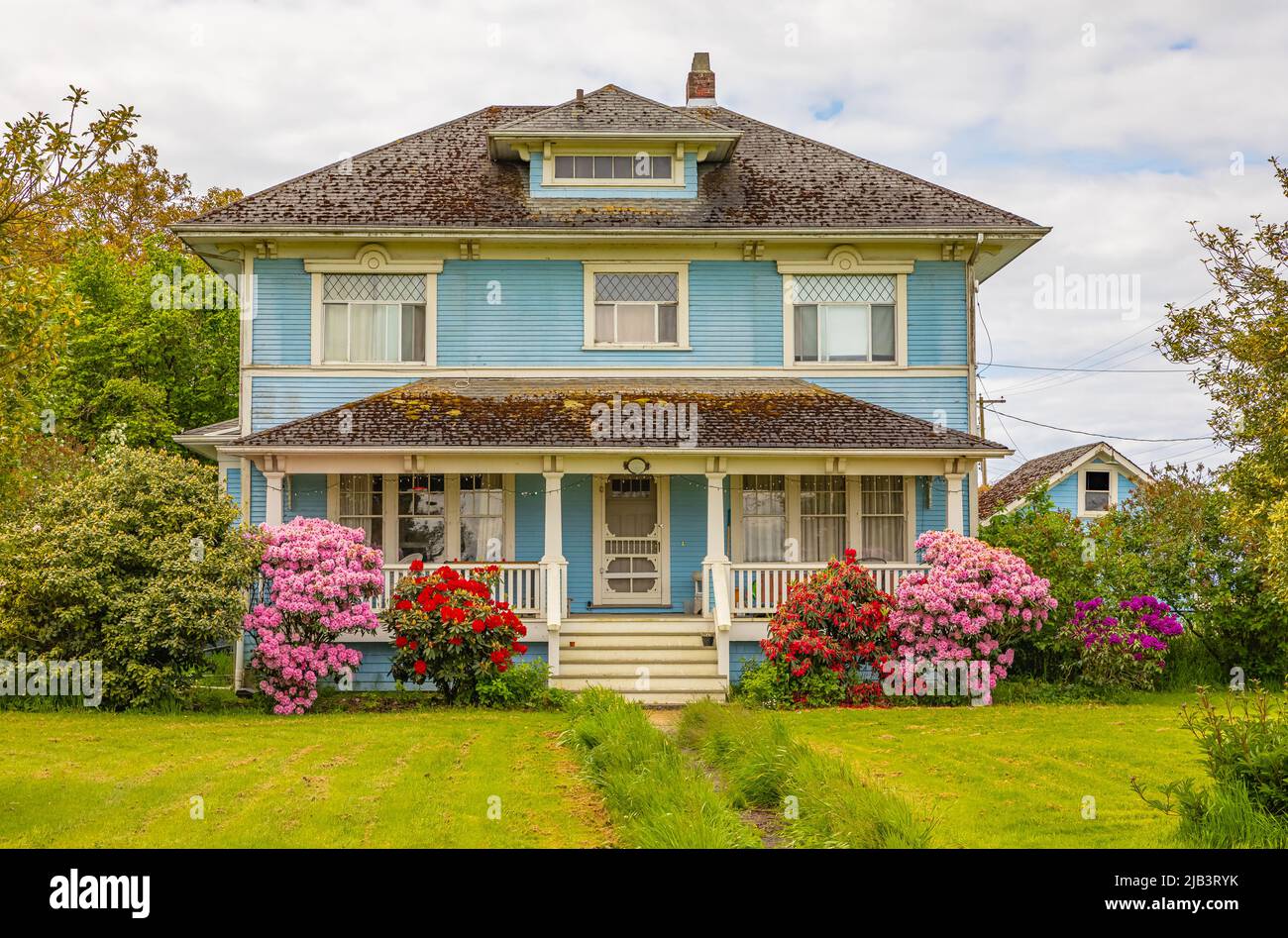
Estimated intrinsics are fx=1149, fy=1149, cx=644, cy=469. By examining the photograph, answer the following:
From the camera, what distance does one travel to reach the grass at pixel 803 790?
285 inches

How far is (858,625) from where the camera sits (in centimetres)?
1550

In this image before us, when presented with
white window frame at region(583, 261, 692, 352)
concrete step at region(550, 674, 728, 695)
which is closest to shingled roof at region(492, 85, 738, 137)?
white window frame at region(583, 261, 692, 352)

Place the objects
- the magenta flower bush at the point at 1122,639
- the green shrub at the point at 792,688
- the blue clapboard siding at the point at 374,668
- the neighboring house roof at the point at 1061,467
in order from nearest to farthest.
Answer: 1. the green shrub at the point at 792,688
2. the magenta flower bush at the point at 1122,639
3. the blue clapboard siding at the point at 374,668
4. the neighboring house roof at the point at 1061,467

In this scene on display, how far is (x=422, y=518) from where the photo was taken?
737 inches

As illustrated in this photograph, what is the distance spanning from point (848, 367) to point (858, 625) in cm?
515

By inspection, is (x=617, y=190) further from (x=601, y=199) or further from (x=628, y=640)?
(x=628, y=640)

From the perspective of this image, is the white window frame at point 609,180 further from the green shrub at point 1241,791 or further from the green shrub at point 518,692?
the green shrub at point 1241,791

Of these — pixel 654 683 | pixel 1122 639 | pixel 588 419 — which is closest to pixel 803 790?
pixel 654 683

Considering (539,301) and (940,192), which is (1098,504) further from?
(539,301)

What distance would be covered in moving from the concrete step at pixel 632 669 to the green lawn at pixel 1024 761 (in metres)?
2.13

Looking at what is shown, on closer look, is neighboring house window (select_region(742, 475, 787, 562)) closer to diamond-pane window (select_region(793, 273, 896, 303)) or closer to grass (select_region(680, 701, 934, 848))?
diamond-pane window (select_region(793, 273, 896, 303))

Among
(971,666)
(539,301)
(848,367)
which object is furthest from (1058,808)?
(539,301)

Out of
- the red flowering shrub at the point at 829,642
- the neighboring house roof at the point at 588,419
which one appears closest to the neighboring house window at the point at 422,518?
the neighboring house roof at the point at 588,419
